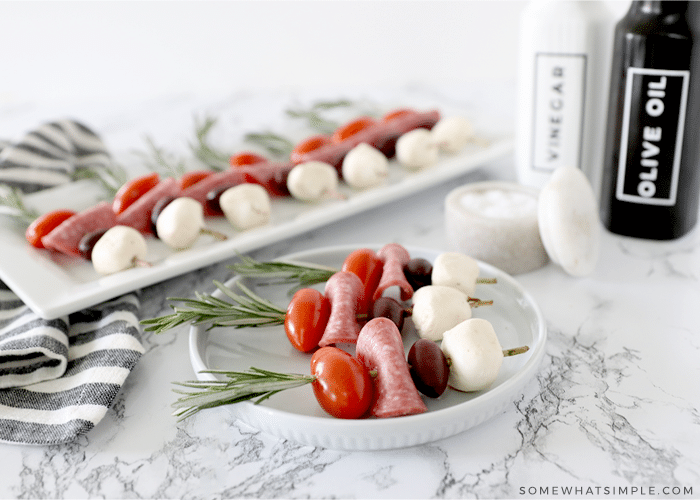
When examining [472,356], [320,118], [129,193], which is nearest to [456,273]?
[472,356]

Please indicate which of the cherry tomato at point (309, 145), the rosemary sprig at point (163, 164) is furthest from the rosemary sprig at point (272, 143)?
the rosemary sprig at point (163, 164)

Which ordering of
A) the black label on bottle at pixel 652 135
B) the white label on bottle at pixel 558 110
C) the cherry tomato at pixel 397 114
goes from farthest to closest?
the cherry tomato at pixel 397 114
the white label on bottle at pixel 558 110
the black label on bottle at pixel 652 135

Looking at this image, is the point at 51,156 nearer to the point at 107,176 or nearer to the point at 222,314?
the point at 107,176

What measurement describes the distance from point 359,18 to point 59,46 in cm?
121

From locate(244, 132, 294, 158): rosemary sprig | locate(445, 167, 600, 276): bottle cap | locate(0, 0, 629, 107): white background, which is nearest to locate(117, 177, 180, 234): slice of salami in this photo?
locate(244, 132, 294, 158): rosemary sprig

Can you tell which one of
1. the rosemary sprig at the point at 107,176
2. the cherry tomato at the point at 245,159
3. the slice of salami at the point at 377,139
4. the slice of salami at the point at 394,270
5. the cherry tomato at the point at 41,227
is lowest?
the slice of salami at the point at 394,270

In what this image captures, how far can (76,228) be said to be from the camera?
42.0 inches

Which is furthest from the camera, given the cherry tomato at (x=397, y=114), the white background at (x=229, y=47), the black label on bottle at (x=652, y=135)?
the white background at (x=229, y=47)

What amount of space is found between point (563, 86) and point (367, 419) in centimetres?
77

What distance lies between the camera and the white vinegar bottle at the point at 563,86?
1.09 meters

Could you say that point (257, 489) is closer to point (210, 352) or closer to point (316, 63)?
point (210, 352)

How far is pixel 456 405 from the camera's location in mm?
673

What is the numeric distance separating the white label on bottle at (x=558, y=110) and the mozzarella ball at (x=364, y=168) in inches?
12.2

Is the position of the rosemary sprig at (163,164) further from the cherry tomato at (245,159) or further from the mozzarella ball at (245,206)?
the mozzarella ball at (245,206)
